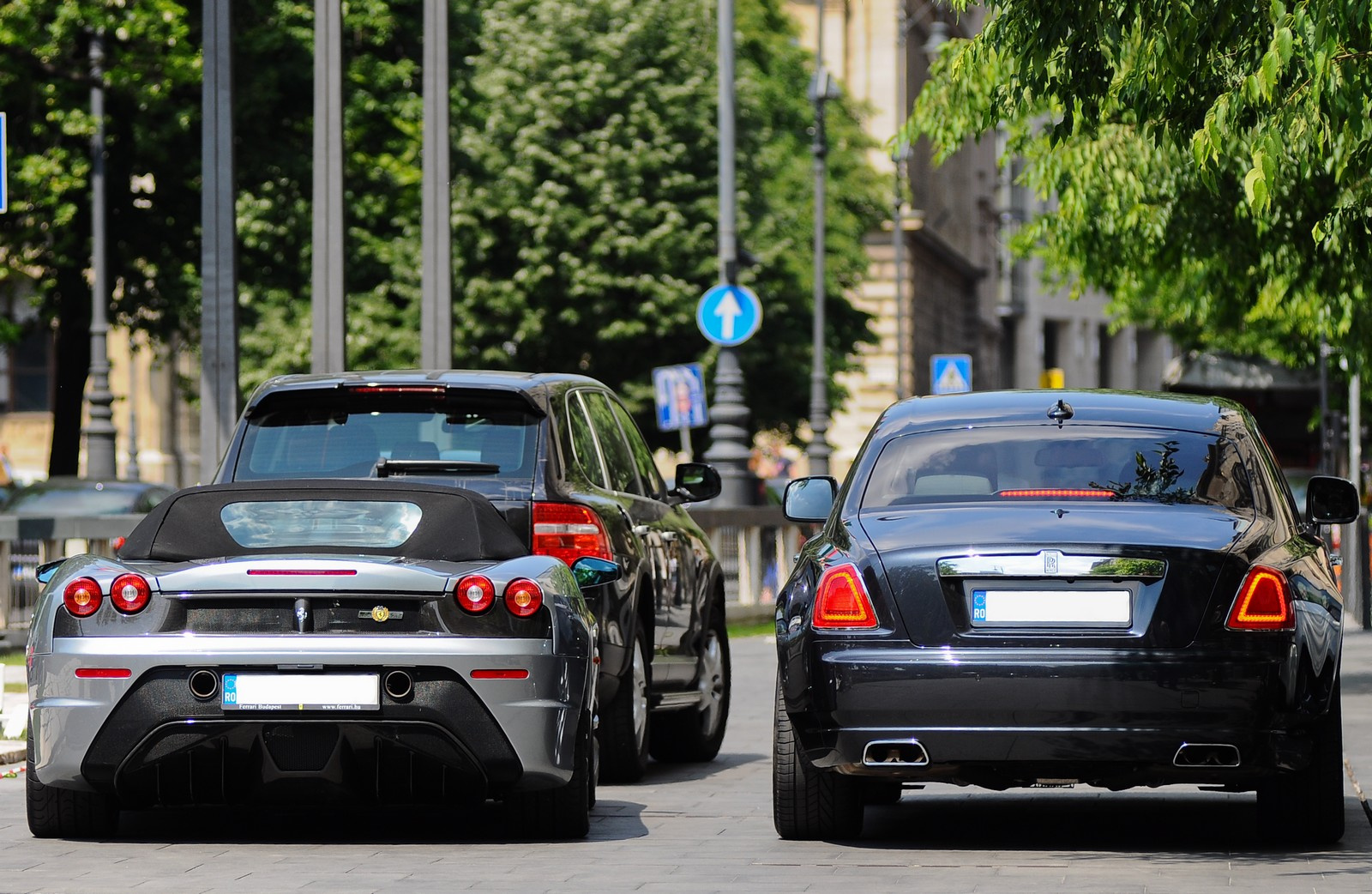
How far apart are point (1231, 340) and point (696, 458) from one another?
10.7m

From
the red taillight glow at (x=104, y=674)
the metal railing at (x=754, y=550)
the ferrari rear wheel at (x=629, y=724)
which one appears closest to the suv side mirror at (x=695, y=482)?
the ferrari rear wheel at (x=629, y=724)

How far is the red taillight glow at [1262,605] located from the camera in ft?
25.0

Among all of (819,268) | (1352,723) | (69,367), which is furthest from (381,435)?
(69,367)

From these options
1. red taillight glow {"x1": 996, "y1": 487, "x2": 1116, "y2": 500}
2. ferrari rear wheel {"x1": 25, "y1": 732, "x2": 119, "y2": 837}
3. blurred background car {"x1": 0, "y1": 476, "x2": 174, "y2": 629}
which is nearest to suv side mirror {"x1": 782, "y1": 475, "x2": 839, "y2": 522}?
red taillight glow {"x1": 996, "y1": 487, "x2": 1116, "y2": 500}

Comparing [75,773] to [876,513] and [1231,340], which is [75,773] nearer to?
[876,513]

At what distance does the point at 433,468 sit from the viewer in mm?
9648

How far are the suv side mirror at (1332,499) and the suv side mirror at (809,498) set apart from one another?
1.76m

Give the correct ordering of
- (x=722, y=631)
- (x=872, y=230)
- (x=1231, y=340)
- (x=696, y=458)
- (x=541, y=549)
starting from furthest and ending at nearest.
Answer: (x=872, y=230) < (x=696, y=458) < (x=1231, y=340) < (x=722, y=631) < (x=541, y=549)

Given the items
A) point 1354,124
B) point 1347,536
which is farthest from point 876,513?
point 1347,536

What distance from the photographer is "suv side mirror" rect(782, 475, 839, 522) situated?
912 centimetres

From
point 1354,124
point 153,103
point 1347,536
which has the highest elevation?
point 153,103

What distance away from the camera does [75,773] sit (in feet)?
26.3

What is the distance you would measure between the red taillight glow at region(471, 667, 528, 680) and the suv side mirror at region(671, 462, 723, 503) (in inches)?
151

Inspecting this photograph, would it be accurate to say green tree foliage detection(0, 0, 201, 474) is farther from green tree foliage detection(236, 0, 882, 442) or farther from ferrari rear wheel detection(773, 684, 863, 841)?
ferrari rear wheel detection(773, 684, 863, 841)
